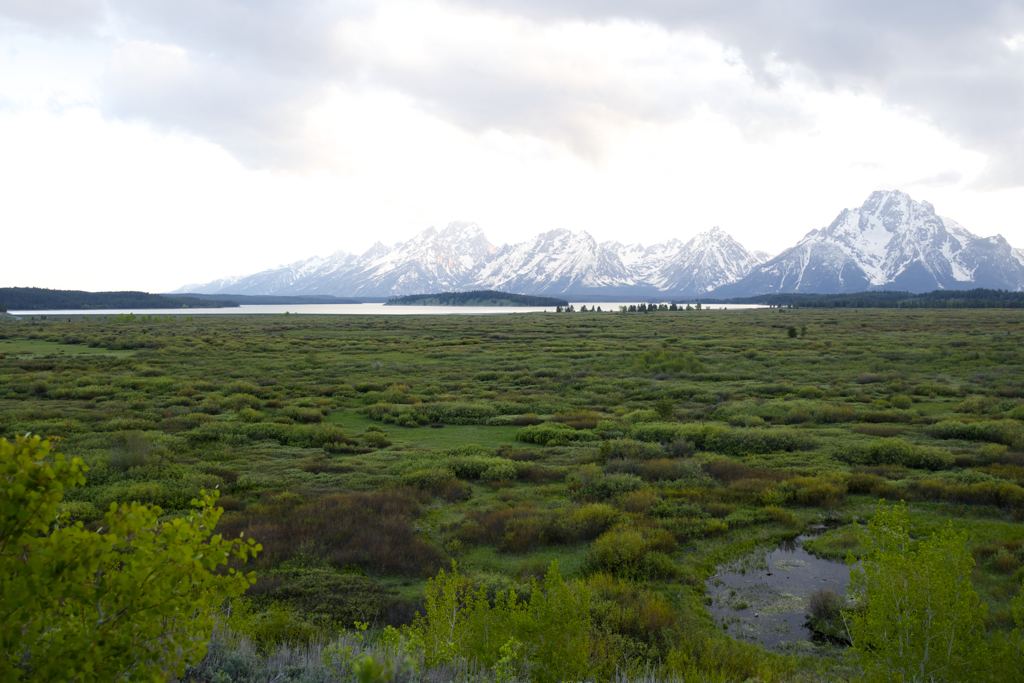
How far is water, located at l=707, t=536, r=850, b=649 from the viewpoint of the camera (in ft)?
27.6

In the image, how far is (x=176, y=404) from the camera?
84.1 ft

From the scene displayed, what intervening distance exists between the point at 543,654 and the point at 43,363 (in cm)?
4753

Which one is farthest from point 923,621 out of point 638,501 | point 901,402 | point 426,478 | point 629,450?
point 901,402

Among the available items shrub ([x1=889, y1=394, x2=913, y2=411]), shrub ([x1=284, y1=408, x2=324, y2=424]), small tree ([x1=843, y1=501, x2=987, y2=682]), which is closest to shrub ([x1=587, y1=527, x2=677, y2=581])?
small tree ([x1=843, y1=501, x2=987, y2=682])

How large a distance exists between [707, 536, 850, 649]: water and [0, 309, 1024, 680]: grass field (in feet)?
1.23

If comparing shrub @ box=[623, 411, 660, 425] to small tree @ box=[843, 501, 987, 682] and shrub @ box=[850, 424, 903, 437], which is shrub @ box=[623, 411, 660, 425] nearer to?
shrub @ box=[850, 424, 903, 437]

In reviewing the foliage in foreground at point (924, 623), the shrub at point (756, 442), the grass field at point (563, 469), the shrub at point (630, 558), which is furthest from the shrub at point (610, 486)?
the foliage in foreground at point (924, 623)

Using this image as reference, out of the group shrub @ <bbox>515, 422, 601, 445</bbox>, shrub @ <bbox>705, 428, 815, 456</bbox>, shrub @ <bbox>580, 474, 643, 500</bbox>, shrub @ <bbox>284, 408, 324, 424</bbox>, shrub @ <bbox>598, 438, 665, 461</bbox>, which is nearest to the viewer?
shrub @ <bbox>580, 474, 643, 500</bbox>

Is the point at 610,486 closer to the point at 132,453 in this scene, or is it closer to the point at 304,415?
the point at 132,453

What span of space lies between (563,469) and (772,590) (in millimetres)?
7344

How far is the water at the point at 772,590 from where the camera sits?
331 inches

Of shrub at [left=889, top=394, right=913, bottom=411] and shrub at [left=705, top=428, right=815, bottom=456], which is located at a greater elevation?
shrub at [left=889, top=394, right=913, bottom=411]

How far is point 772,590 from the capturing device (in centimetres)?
964

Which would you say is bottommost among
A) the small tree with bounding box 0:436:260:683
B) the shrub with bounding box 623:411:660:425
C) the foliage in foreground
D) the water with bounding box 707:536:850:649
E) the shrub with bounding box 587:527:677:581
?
the water with bounding box 707:536:850:649
